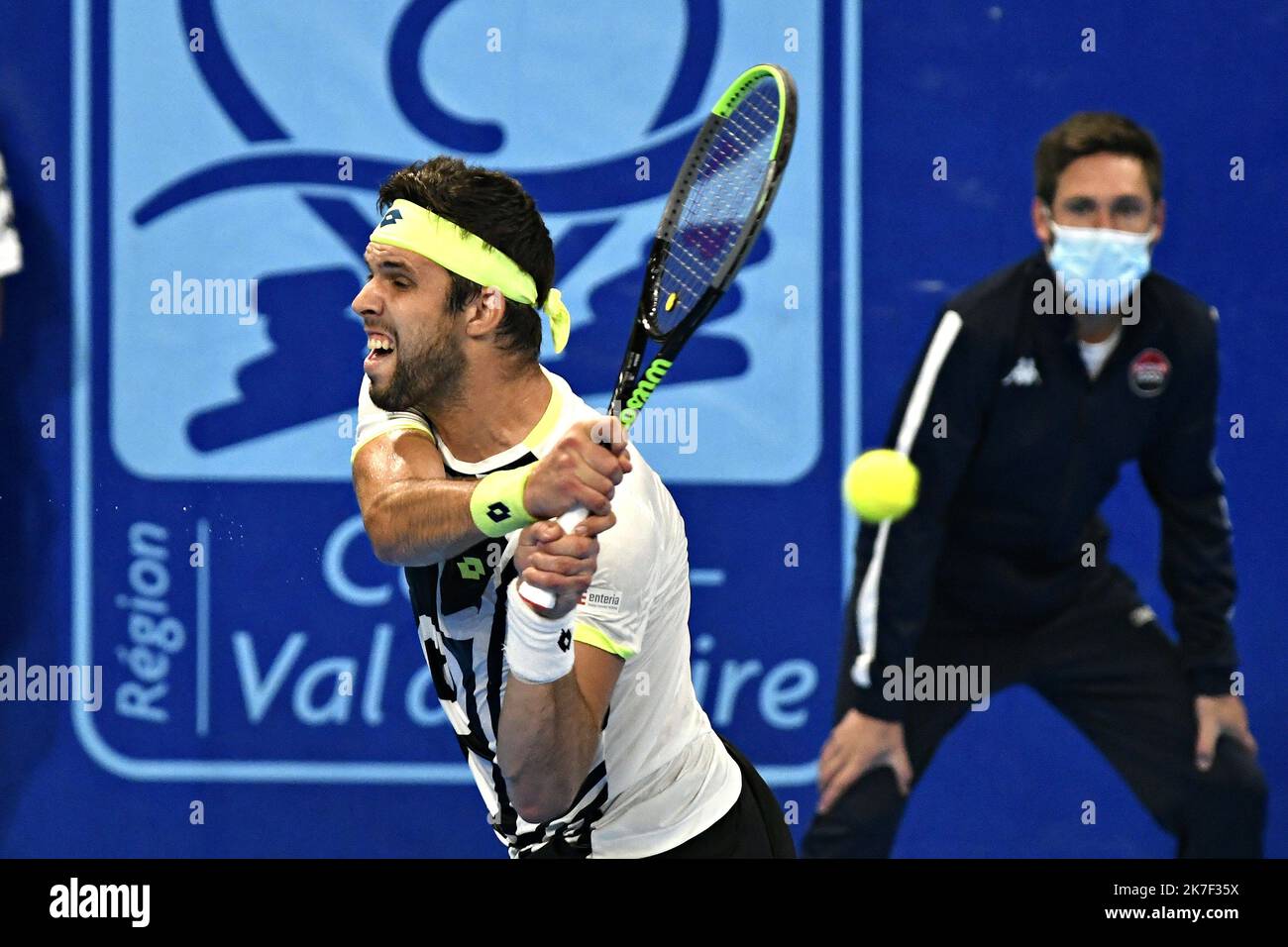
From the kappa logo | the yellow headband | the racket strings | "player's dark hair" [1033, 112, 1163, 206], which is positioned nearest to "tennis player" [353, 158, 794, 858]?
the yellow headband

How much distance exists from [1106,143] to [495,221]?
2.23 metres

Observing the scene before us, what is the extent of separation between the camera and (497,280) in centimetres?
355

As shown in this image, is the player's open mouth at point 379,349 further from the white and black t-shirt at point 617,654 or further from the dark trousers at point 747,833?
the dark trousers at point 747,833

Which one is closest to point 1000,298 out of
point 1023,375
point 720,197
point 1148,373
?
point 1023,375

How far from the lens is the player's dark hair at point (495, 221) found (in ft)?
11.6

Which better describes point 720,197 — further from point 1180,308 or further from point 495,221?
point 1180,308

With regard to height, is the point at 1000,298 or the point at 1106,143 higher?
the point at 1106,143

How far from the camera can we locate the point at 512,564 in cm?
333

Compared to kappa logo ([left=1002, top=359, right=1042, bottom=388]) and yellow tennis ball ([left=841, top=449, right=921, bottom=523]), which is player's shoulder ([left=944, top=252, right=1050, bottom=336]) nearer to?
kappa logo ([left=1002, top=359, right=1042, bottom=388])

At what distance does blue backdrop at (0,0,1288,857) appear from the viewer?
201 inches

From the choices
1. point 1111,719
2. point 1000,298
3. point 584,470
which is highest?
point 1000,298

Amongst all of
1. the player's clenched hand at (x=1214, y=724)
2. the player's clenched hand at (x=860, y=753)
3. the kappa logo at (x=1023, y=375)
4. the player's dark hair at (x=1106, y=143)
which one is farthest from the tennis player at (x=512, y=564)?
the player's dark hair at (x=1106, y=143)

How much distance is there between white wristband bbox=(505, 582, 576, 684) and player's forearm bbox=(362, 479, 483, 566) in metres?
0.14
